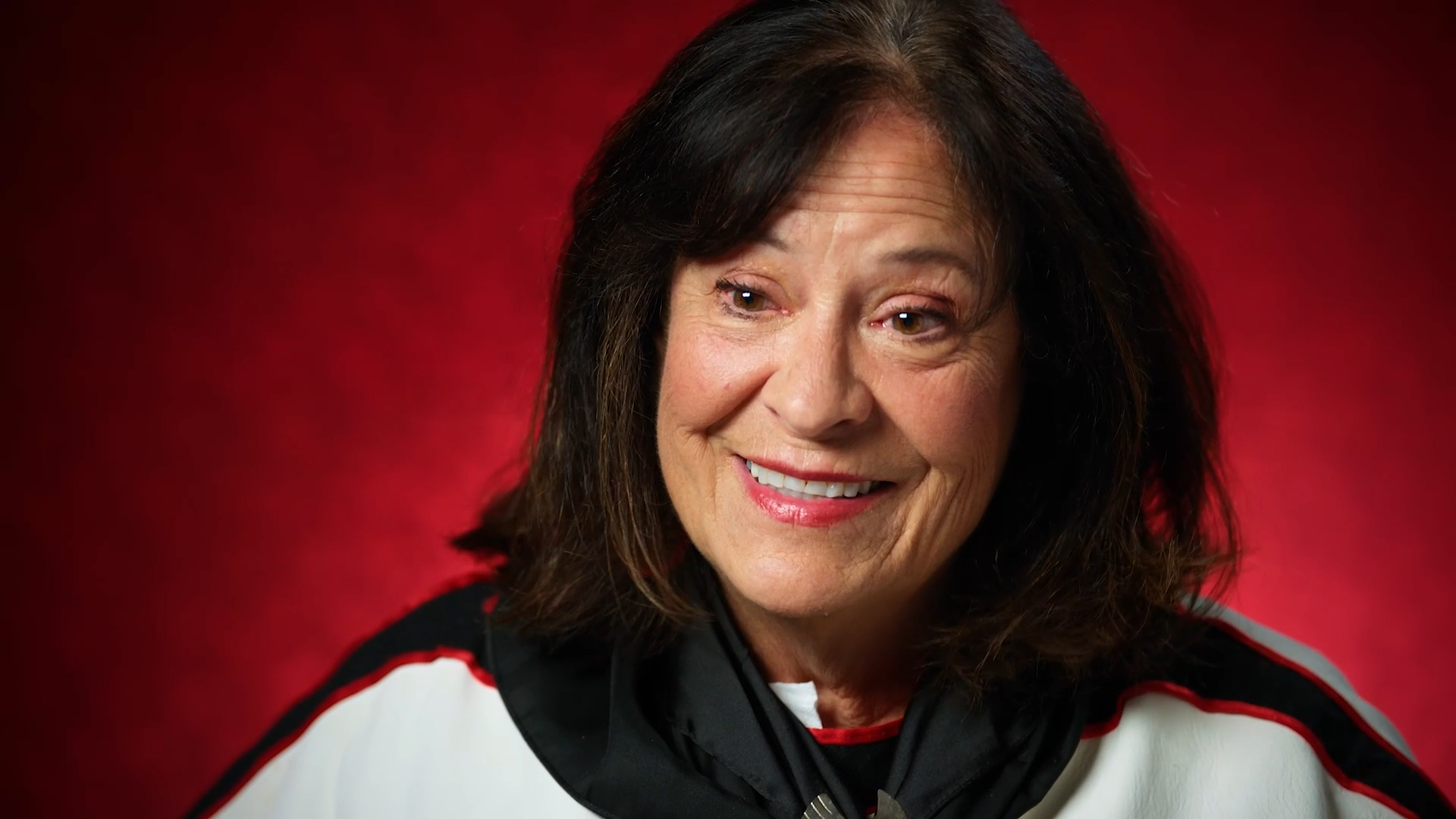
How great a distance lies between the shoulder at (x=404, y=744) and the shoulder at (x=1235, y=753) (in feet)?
2.05

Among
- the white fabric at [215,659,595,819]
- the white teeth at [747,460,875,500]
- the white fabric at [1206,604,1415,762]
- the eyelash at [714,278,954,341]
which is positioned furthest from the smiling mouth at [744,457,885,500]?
the white fabric at [1206,604,1415,762]

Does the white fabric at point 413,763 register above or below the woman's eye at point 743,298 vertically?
below

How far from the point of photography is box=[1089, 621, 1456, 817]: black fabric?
6.29 feet

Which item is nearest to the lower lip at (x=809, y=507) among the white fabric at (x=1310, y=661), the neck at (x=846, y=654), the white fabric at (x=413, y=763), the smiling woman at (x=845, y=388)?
the smiling woman at (x=845, y=388)

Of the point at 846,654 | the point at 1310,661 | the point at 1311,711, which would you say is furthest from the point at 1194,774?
the point at 846,654

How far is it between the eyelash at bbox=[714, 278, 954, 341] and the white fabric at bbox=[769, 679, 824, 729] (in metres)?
0.47

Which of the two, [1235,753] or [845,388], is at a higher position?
[845,388]

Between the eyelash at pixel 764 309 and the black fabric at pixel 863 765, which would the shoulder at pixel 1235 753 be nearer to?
the black fabric at pixel 863 765

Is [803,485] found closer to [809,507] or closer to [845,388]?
[809,507]

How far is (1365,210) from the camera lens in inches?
114

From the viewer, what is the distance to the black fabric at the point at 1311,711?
1.92 metres

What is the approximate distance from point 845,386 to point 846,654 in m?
0.40

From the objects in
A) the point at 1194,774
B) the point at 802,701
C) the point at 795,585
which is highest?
the point at 795,585

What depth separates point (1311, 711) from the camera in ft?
6.35
